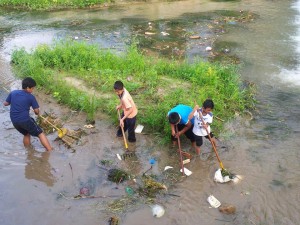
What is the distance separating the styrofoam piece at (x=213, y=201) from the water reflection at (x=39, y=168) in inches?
98.4

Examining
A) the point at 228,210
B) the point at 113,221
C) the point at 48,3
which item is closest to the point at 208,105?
the point at 228,210

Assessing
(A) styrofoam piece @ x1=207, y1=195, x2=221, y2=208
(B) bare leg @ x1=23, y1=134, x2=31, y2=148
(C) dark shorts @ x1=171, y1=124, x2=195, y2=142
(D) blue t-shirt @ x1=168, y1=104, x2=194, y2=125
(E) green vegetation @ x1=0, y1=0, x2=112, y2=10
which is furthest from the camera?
(E) green vegetation @ x1=0, y1=0, x2=112, y2=10

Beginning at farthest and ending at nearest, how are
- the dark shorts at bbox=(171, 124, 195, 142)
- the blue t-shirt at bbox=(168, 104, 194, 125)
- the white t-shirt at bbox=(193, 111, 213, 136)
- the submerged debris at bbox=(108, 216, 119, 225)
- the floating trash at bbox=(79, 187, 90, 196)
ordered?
the dark shorts at bbox=(171, 124, 195, 142) → the blue t-shirt at bbox=(168, 104, 194, 125) → the white t-shirt at bbox=(193, 111, 213, 136) → the floating trash at bbox=(79, 187, 90, 196) → the submerged debris at bbox=(108, 216, 119, 225)

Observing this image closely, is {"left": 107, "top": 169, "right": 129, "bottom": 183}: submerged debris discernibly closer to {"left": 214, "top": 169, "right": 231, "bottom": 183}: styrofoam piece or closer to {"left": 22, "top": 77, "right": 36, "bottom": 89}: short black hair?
{"left": 214, "top": 169, "right": 231, "bottom": 183}: styrofoam piece

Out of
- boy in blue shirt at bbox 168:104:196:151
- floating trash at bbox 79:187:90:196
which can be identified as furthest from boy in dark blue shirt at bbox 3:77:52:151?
boy in blue shirt at bbox 168:104:196:151

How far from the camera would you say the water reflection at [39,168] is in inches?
210

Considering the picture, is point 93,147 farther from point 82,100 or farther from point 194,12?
point 194,12

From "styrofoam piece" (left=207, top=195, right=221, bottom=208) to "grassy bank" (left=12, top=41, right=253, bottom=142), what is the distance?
180cm

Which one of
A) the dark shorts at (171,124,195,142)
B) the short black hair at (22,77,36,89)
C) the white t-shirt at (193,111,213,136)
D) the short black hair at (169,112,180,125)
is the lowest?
the dark shorts at (171,124,195,142)

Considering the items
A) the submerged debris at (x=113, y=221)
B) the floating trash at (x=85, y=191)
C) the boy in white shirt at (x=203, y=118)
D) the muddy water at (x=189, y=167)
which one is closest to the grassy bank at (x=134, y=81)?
the muddy water at (x=189, y=167)

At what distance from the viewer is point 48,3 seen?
16531 millimetres

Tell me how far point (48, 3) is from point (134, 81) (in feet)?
35.5

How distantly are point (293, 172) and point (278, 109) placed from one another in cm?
230

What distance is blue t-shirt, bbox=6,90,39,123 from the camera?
5367 mm
